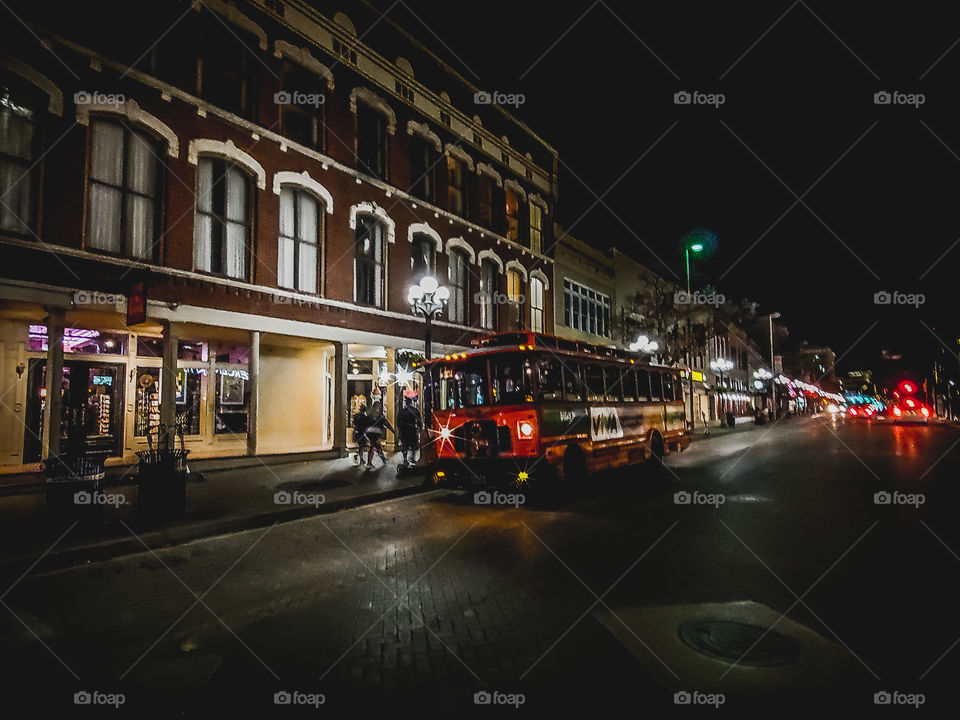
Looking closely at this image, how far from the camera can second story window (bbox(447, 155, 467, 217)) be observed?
21438 millimetres

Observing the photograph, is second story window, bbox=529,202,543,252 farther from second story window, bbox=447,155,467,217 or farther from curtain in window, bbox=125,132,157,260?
curtain in window, bbox=125,132,157,260

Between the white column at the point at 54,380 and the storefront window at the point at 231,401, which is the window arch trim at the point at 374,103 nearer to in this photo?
the storefront window at the point at 231,401

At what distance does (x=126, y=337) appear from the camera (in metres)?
13.6

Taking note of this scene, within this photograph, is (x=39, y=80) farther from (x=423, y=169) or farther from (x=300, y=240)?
(x=423, y=169)

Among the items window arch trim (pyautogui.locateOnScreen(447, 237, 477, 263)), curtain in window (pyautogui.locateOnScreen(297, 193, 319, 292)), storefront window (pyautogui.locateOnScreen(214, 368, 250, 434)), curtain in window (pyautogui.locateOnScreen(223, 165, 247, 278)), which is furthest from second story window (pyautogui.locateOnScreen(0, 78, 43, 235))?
window arch trim (pyautogui.locateOnScreen(447, 237, 477, 263))

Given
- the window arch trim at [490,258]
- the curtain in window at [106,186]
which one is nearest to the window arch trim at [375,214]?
the window arch trim at [490,258]

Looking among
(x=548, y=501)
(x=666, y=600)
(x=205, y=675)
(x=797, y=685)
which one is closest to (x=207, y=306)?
(x=548, y=501)

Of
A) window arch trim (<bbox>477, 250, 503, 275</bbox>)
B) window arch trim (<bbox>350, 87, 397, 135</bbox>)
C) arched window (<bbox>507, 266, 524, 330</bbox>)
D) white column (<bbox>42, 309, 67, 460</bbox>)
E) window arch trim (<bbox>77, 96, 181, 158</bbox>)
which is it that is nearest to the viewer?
white column (<bbox>42, 309, 67, 460</bbox>)

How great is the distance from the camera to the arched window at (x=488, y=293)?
2272 centimetres

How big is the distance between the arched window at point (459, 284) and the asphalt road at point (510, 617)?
13.7m

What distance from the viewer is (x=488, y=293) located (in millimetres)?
23031

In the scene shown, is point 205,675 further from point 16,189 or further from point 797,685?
point 16,189

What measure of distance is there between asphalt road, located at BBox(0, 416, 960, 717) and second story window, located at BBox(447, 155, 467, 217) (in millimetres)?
15697

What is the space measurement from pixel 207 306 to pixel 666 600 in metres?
12.4
